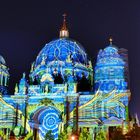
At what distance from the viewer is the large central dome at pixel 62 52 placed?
54.5 meters

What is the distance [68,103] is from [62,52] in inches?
431

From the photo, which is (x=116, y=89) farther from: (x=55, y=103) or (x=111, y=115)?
(x=55, y=103)

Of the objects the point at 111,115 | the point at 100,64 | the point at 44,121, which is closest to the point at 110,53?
the point at 100,64

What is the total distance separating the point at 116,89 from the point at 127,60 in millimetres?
11516

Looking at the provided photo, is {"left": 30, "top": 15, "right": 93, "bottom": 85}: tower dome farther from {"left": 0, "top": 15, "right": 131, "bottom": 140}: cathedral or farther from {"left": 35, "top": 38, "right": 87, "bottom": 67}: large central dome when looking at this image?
{"left": 0, "top": 15, "right": 131, "bottom": 140}: cathedral

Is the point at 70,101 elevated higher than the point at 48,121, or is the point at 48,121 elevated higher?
the point at 70,101

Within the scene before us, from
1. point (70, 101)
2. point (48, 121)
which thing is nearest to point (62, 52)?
point (70, 101)

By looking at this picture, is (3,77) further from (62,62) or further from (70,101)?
(70,101)

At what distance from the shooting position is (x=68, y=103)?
4597 cm

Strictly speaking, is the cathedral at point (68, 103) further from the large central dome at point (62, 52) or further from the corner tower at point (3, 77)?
the large central dome at point (62, 52)

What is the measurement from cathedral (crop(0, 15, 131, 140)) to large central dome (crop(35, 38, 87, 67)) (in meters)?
1.99

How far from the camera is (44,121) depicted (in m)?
48.0

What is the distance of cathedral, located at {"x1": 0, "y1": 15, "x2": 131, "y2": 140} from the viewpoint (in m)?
44.5

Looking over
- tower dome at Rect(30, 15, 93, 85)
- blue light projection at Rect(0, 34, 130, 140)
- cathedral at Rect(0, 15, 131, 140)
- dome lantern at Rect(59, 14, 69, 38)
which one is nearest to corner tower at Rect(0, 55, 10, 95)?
cathedral at Rect(0, 15, 131, 140)
